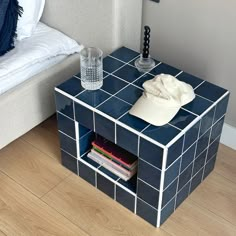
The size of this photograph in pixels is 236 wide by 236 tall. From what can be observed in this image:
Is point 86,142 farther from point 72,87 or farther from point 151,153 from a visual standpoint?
point 151,153

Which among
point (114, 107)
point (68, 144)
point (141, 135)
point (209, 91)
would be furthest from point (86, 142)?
point (209, 91)

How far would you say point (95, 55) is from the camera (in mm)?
1663

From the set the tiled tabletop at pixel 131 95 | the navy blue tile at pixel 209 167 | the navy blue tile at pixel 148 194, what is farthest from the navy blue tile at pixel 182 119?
the navy blue tile at pixel 209 167

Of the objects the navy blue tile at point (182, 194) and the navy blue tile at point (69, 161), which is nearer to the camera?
the navy blue tile at point (182, 194)

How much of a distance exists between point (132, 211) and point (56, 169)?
1.18ft

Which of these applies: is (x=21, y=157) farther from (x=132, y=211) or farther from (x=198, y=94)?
(x=198, y=94)

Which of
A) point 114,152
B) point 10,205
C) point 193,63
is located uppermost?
point 193,63

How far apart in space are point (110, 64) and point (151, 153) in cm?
43

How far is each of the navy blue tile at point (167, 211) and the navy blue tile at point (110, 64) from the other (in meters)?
0.50

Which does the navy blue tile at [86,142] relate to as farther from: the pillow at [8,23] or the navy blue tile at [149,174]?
the pillow at [8,23]

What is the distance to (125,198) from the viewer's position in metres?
1.67

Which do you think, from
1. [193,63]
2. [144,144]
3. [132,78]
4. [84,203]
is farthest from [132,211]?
[193,63]

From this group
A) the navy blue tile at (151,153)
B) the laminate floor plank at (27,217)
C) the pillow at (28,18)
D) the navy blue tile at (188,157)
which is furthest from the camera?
the pillow at (28,18)

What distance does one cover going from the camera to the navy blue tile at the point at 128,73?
1656mm
